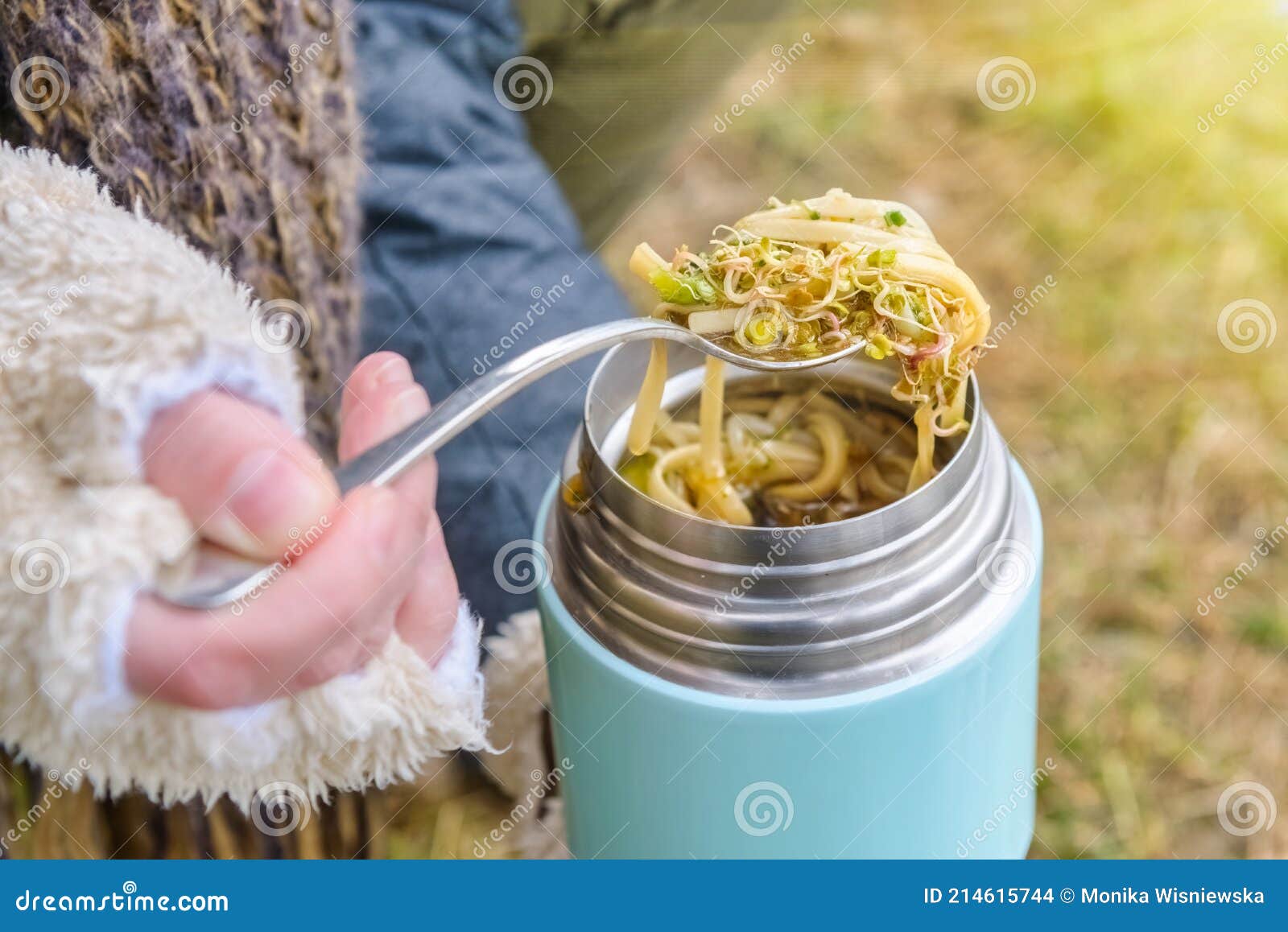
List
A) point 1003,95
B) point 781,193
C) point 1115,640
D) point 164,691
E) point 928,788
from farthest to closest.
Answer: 1. point 1003,95
2. point 781,193
3. point 1115,640
4. point 928,788
5. point 164,691

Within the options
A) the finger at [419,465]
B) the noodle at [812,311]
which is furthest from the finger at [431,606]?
the noodle at [812,311]

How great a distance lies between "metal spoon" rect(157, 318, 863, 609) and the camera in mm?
811

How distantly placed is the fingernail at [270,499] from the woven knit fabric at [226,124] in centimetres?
35

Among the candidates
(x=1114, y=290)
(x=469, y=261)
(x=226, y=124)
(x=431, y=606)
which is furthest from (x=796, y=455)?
(x=1114, y=290)

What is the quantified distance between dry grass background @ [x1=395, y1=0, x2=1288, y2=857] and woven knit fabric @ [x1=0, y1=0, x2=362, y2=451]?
838 mm

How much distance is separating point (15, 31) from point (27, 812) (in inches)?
29.8

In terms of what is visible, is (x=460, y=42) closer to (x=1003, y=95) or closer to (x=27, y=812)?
(x=27, y=812)

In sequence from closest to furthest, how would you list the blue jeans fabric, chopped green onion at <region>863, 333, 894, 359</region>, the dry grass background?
chopped green onion at <region>863, 333, 894, 359</region> < the blue jeans fabric < the dry grass background

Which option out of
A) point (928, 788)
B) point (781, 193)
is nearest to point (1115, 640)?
point (928, 788)

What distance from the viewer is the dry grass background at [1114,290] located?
170 cm

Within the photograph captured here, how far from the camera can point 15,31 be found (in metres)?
0.97

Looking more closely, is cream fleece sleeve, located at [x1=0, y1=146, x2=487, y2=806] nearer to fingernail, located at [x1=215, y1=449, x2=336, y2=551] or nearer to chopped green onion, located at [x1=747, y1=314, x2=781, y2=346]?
fingernail, located at [x1=215, y1=449, x2=336, y2=551]

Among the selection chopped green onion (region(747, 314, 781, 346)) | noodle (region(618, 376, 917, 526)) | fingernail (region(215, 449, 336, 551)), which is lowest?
noodle (region(618, 376, 917, 526))

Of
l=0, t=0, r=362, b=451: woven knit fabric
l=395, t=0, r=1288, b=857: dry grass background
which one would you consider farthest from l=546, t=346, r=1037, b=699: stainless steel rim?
l=395, t=0, r=1288, b=857: dry grass background
